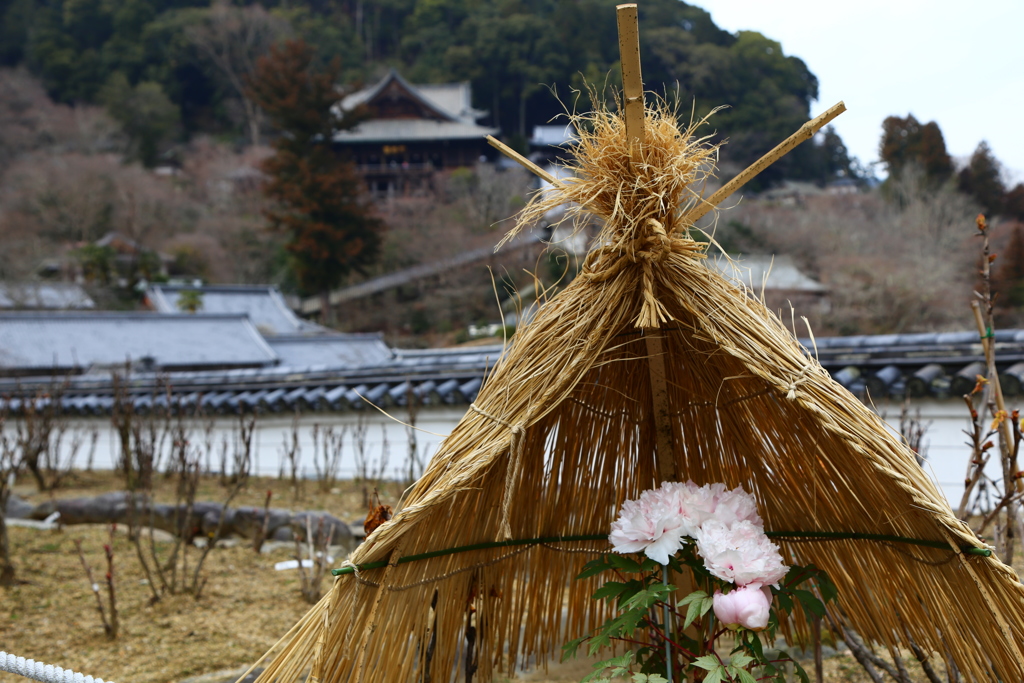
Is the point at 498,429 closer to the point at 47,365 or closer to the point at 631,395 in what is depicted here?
the point at 631,395

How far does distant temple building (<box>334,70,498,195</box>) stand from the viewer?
1166 inches

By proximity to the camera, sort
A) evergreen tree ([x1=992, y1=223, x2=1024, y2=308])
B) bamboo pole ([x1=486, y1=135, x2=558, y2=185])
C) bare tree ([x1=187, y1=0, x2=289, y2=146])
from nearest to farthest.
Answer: bamboo pole ([x1=486, y1=135, x2=558, y2=185]) → evergreen tree ([x1=992, y1=223, x2=1024, y2=308]) → bare tree ([x1=187, y1=0, x2=289, y2=146])

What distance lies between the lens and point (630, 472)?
2400 millimetres

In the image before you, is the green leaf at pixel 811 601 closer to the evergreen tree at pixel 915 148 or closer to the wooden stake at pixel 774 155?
the wooden stake at pixel 774 155

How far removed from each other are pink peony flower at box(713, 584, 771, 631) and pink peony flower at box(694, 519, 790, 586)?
0.12 feet

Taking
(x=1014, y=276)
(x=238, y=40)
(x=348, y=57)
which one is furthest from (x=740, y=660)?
(x=348, y=57)

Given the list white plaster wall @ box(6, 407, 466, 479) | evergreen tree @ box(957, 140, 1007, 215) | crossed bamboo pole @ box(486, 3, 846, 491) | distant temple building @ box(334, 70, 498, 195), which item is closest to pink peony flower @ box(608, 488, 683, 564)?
crossed bamboo pole @ box(486, 3, 846, 491)

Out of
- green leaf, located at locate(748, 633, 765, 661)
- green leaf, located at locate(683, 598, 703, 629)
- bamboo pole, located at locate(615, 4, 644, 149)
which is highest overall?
bamboo pole, located at locate(615, 4, 644, 149)

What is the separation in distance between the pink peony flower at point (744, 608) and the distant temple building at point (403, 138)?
1131 inches

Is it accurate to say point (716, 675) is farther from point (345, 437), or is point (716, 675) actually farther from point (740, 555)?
point (345, 437)

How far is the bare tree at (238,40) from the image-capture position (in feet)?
111

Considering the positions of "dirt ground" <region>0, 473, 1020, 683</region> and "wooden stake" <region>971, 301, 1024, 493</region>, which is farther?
"dirt ground" <region>0, 473, 1020, 683</region>

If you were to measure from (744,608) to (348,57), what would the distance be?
39702 millimetres

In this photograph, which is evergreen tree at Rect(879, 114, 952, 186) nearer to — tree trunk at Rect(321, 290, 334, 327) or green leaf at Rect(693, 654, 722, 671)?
tree trunk at Rect(321, 290, 334, 327)
